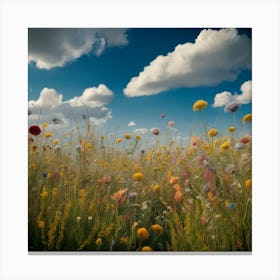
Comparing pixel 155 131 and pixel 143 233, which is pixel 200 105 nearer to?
pixel 155 131

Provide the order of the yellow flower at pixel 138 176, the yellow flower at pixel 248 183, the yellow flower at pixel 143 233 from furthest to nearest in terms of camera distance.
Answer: the yellow flower at pixel 138 176
the yellow flower at pixel 248 183
the yellow flower at pixel 143 233

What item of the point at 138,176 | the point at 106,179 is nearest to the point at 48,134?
the point at 106,179

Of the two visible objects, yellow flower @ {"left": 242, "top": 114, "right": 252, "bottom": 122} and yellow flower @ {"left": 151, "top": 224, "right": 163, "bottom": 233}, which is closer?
yellow flower @ {"left": 151, "top": 224, "right": 163, "bottom": 233}

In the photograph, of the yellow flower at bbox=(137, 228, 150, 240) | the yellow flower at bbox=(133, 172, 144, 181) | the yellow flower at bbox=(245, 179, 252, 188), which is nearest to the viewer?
the yellow flower at bbox=(137, 228, 150, 240)

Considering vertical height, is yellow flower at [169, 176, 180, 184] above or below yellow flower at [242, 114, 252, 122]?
below

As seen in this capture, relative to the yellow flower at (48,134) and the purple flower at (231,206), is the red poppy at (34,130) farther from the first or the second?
the purple flower at (231,206)

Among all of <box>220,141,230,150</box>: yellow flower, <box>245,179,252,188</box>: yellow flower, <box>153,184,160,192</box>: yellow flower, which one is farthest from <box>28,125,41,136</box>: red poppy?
<box>245,179,252,188</box>: yellow flower

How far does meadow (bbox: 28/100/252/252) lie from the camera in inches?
136

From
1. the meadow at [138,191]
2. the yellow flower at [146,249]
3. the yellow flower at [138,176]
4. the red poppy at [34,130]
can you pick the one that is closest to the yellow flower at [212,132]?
the meadow at [138,191]

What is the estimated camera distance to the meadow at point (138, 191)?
11.3ft

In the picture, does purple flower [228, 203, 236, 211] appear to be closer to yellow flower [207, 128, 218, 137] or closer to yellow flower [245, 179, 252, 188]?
yellow flower [245, 179, 252, 188]
